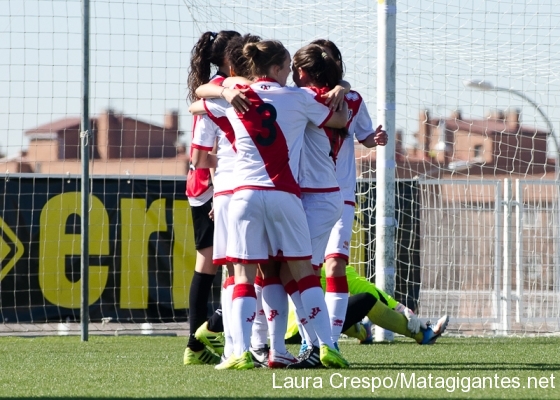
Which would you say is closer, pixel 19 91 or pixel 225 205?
pixel 225 205

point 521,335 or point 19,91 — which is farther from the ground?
point 19,91

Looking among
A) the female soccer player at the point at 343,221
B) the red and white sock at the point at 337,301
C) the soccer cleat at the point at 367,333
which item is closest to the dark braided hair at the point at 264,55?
the female soccer player at the point at 343,221

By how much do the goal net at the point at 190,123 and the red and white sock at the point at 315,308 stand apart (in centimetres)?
354

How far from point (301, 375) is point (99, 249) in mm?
5547

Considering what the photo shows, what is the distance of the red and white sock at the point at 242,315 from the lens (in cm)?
489

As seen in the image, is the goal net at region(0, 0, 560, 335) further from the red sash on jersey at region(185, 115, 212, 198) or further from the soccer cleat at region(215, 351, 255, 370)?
the soccer cleat at region(215, 351, 255, 370)

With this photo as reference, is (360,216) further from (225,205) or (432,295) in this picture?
(225,205)

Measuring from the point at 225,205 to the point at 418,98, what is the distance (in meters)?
4.05

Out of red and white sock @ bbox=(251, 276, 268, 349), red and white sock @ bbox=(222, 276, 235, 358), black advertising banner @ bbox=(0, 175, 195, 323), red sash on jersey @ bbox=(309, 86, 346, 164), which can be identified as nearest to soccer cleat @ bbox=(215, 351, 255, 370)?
red and white sock @ bbox=(222, 276, 235, 358)

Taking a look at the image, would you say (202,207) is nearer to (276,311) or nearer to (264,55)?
(276,311)

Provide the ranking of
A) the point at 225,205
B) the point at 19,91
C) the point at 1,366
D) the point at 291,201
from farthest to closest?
the point at 19,91 → the point at 1,366 → the point at 225,205 → the point at 291,201

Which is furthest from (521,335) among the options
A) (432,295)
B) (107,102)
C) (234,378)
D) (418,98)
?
(234,378)

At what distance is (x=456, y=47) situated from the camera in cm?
880

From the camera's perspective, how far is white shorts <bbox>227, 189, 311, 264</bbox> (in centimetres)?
482
